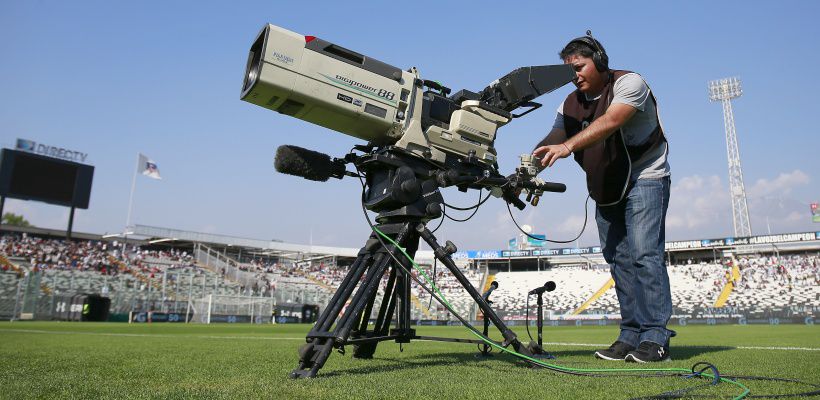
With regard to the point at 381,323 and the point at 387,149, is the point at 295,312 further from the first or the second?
the point at 387,149

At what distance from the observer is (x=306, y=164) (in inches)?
111

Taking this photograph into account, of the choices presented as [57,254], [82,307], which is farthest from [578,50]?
[57,254]

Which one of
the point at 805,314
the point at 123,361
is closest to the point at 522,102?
the point at 123,361

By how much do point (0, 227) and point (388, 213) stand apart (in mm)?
45182

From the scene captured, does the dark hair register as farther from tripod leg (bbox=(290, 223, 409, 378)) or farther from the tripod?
tripod leg (bbox=(290, 223, 409, 378))

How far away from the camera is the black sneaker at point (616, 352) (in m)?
3.07

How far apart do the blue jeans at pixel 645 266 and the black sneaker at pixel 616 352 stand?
4.0 inches

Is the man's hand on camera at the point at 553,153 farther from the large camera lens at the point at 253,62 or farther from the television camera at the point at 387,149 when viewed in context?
the large camera lens at the point at 253,62

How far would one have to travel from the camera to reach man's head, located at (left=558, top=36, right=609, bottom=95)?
3395mm

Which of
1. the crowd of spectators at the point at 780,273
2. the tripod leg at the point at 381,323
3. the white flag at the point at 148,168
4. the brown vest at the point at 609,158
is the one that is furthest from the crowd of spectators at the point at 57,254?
the crowd of spectators at the point at 780,273

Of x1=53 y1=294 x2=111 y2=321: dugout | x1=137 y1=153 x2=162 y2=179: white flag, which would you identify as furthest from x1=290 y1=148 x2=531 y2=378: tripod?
x1=137 y1=153 x2=162 y2=179: white flag

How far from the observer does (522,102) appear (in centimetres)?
318

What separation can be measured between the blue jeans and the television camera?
70 cm

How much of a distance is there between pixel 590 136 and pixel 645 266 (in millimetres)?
987
